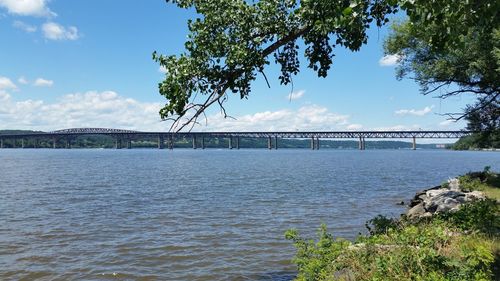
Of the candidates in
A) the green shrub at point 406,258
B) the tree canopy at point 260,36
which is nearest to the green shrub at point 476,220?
the green shrub at point 406,258

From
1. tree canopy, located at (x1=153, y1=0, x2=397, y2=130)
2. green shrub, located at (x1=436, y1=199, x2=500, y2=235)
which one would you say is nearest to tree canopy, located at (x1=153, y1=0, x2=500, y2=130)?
tree canopy, located at (x1=153, y1=0, x2=397, y2=130)

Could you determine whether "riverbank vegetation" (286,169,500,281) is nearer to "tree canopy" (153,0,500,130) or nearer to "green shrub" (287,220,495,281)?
"green shrub" (287,220,495,281)

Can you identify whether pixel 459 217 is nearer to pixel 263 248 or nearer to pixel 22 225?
pixel 263 248

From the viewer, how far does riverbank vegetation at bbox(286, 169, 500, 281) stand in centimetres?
805

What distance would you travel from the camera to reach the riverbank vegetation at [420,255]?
26.4ft

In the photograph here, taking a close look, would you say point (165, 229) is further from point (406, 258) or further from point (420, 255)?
point (420, 255)

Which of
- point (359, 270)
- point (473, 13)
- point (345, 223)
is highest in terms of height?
point (473, 13)

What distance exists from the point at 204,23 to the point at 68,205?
952 inches

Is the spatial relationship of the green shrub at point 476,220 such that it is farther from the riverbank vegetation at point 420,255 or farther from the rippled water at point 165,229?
the rippled water at point 165,229

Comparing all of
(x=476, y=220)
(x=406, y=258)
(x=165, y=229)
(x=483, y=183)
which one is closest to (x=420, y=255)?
(x=406, y=258)

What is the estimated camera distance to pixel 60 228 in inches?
860

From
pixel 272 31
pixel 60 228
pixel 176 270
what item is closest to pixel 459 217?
pixel 272 31

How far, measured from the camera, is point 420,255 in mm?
8484

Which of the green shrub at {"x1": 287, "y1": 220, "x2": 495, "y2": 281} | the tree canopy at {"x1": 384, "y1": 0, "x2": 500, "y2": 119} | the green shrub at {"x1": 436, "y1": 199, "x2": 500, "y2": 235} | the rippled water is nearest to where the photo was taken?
the green shrub at {"x1": 287, "y1": 220, "x2": 495, "y2": 281}
